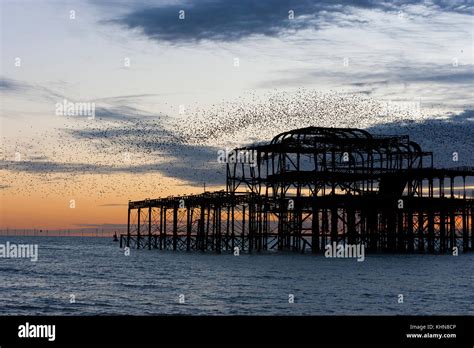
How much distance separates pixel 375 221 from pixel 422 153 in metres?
9.99

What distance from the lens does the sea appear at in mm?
36969

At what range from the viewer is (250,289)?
44.9m

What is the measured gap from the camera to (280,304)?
37.8 m

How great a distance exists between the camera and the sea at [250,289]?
1455 inches

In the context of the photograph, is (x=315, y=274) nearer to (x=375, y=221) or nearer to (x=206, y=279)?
(x=206, y=279)

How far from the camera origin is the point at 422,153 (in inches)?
3482
